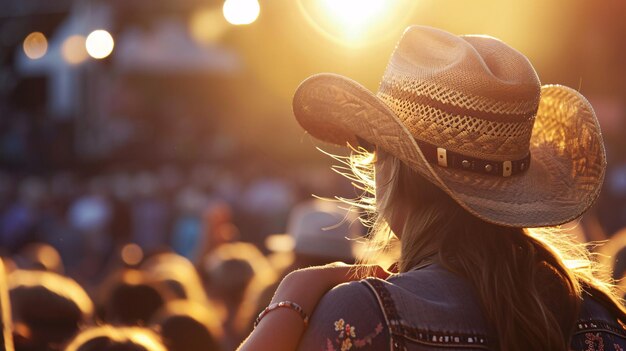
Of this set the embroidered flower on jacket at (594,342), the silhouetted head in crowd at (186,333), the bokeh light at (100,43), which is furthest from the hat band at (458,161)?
the bokeh light at (100,43)

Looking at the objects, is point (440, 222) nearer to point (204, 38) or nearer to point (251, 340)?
point (251, 340)

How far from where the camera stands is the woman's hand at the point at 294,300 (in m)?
1.91

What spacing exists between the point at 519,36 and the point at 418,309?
12.9 metres

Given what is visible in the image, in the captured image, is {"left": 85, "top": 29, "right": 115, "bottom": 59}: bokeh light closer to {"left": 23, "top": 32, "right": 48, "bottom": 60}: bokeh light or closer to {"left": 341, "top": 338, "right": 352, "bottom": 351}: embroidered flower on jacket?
{"left": 23, "top": 32, "right": 48, "bottom": 60}: bokeh light

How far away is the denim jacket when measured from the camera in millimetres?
1878

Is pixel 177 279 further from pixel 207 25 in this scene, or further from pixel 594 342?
pixel 207 25

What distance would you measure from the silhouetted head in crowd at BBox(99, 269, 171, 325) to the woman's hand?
2571mm

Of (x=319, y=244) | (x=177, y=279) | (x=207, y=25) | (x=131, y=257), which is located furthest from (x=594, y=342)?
(x=207, y=25)

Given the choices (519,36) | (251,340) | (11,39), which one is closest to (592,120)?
(251,340)

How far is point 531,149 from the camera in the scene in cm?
262

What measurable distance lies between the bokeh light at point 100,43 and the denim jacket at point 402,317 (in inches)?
686

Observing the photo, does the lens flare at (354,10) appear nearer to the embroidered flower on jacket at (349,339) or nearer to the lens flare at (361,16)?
the lens flare at (361,16)

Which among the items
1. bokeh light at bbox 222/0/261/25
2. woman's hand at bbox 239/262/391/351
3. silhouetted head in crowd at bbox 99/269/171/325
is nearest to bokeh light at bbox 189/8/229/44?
bokeh light at bbox 222/0/261/25

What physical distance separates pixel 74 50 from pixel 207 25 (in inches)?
278
